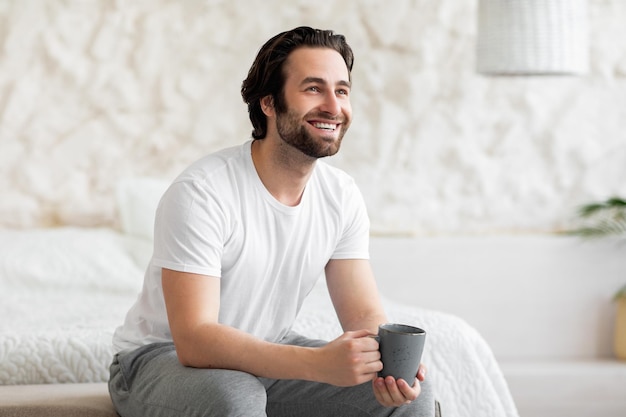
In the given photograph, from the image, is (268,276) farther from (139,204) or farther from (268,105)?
(139,204)

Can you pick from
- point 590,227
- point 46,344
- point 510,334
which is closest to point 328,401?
point 46,344

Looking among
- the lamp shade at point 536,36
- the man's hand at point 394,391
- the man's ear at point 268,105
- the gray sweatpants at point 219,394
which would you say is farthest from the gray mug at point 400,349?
the lamp shade at point 536,36

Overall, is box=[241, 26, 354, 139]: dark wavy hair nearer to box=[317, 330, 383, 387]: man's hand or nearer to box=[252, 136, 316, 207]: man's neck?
box=[252, 136, 316, 207]: man's neck

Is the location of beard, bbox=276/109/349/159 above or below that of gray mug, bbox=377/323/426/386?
above

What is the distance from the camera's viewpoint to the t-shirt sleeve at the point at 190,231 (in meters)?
1.71

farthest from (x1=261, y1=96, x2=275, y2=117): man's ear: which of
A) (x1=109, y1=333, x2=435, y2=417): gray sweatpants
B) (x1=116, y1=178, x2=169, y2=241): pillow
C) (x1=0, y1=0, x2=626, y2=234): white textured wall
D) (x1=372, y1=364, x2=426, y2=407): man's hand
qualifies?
(x1=0, y1=0, x2=626, y2=234): white textured wall

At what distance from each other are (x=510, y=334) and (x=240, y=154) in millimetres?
2196

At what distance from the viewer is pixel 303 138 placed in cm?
185

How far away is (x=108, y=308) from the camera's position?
9.18 feet

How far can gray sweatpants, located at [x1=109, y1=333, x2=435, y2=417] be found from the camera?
155 cm

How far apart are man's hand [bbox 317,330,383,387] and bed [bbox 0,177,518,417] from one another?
54cm

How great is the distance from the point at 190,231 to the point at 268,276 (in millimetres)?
216

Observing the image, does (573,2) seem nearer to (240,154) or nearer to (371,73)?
(371,73)

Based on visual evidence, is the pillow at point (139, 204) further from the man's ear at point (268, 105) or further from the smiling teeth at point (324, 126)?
the smiling teeth at point (324, 126)
